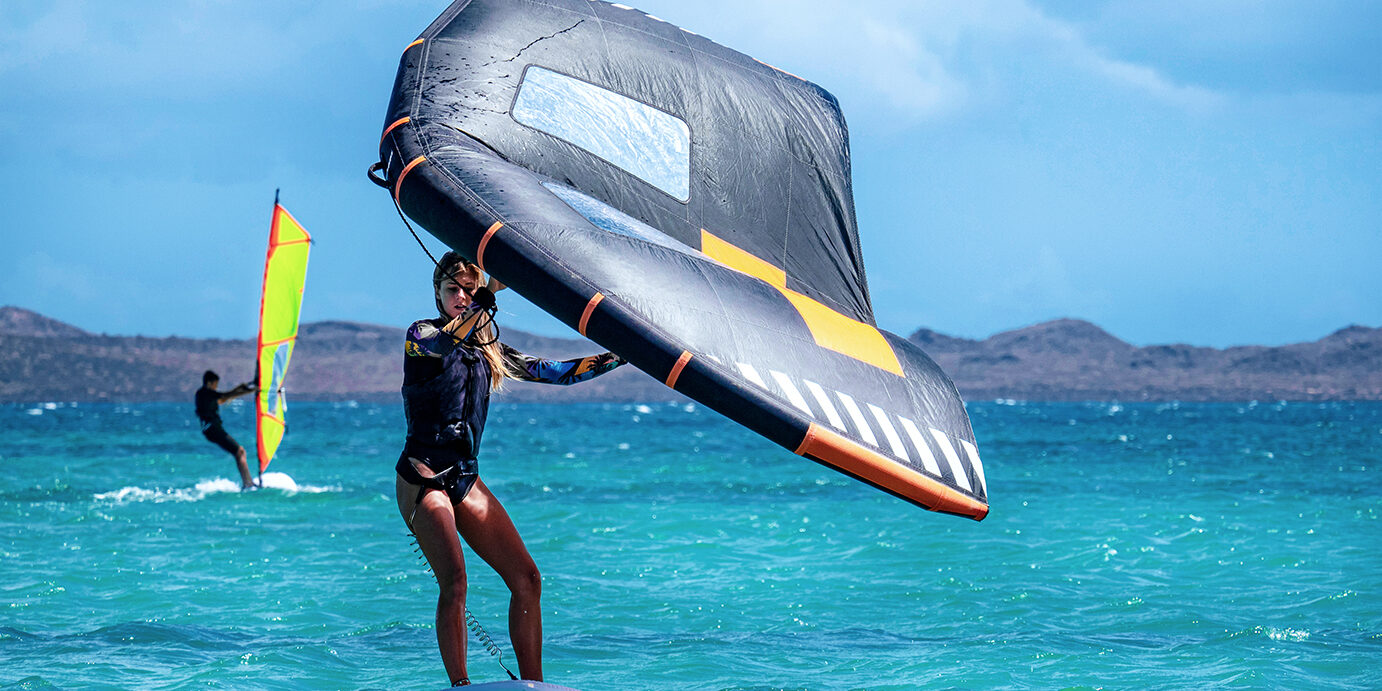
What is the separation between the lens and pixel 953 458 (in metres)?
3.38

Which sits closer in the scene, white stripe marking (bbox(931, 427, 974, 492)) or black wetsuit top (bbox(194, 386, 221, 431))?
Answer: white stripe marking (bbox(931, 427, 974, 492))

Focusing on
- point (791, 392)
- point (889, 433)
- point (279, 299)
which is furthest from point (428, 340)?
point (279, 299)

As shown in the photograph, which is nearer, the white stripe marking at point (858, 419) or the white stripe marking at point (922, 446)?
the white stripe marking at point (858, 419)

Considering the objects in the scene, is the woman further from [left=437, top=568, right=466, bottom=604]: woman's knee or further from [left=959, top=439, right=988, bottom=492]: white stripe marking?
[left=959, top=439, right=988, bottom=492]: white stripe marking

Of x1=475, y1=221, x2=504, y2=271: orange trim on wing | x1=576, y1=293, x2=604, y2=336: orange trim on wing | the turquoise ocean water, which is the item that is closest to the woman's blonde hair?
x1=475, y1=221, x2=504, y2=271: orange trim on wing

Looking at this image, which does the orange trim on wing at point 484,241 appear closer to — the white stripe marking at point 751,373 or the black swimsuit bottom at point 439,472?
the white stripe marking at point 751,373

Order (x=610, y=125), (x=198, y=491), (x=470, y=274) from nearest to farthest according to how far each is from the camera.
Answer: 1. (x=470, y=274)
2. (x=610, y=125)
3. (x=198, y=491)

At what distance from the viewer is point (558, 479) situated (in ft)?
75.7

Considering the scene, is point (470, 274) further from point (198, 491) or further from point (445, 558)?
point (198, 491)

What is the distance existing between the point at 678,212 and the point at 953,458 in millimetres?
1412

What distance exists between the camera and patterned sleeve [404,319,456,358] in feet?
12.7

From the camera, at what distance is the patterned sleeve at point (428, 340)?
12.7ft

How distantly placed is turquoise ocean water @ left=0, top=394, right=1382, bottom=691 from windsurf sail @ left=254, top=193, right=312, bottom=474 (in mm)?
1807

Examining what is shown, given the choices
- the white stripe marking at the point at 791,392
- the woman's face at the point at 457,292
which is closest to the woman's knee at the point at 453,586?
the woman's face at the point at 457,292
